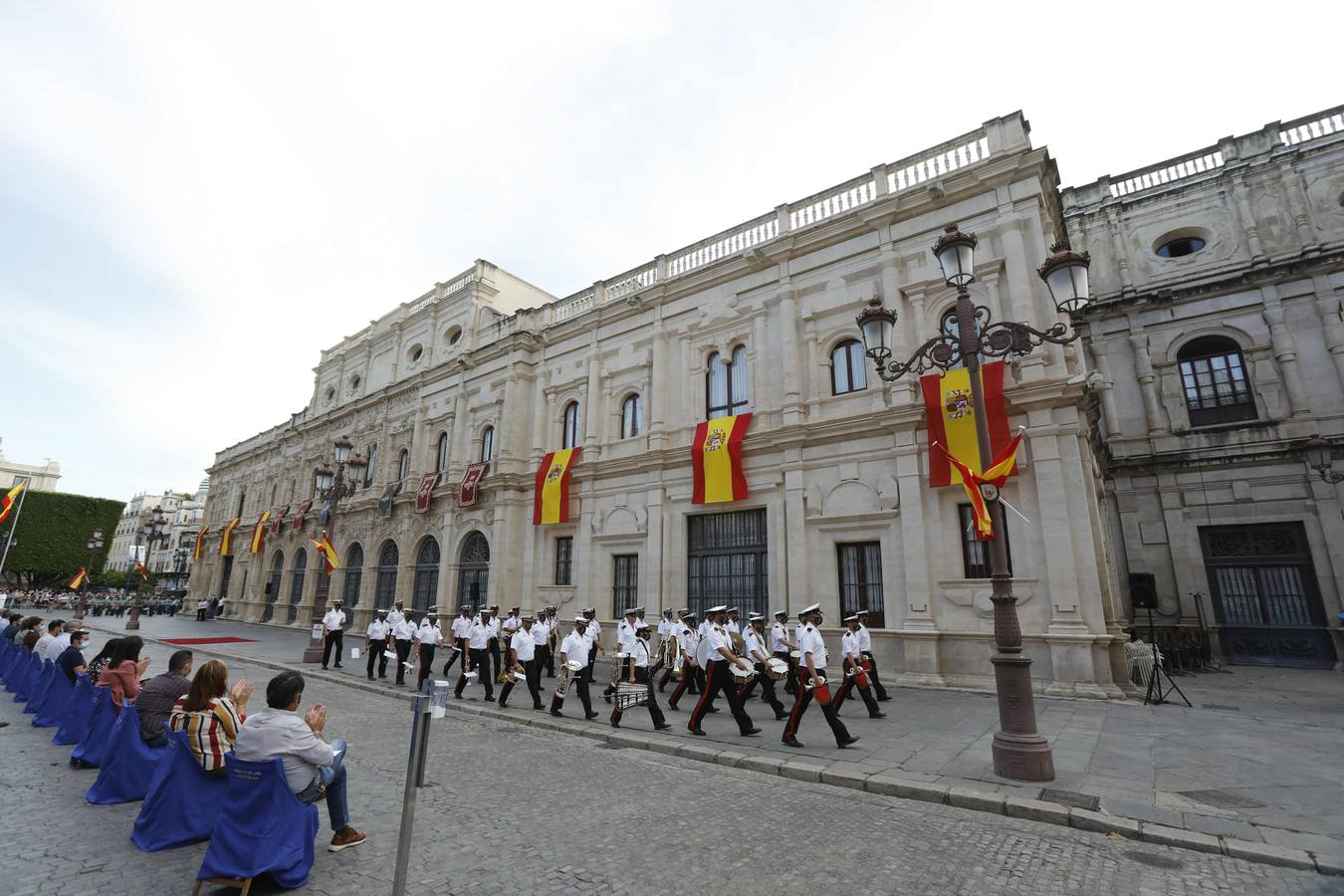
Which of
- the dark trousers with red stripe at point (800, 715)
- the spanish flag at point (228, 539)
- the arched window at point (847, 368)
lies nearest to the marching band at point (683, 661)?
the dark trousers with red stripe at point (800, 715)

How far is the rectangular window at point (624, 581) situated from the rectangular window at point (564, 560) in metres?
2.10

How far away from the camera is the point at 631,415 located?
21562mm

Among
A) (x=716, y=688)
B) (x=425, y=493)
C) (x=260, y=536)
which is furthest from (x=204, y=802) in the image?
(x=260, y=536)

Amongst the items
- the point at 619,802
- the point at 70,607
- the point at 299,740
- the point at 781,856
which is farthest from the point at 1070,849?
the point at 70,607

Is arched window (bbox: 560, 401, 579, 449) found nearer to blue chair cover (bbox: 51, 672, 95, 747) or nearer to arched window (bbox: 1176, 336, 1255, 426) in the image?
blue chair cover (bbox: 51, 672, 95, 747)

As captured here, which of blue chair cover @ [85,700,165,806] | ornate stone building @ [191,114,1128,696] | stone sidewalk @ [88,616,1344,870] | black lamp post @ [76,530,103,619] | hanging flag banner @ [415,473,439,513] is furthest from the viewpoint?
black lamp post @ [76,530,103,619]

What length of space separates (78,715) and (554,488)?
14376 millimetres

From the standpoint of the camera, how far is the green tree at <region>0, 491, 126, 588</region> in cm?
4994

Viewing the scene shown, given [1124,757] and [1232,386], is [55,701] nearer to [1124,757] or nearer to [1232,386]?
[1124,757]

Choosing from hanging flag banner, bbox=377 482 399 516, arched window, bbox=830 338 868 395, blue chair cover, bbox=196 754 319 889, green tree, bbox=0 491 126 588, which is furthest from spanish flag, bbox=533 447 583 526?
green tree, bbox=0 491 126 588

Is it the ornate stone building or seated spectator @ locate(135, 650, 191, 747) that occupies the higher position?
the ornate stone building

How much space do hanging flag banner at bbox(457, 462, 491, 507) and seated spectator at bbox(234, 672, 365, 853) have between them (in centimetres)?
2033

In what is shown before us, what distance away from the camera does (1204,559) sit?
1938 centimetres

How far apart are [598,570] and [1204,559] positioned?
19.3 meters
